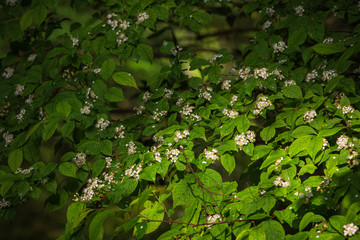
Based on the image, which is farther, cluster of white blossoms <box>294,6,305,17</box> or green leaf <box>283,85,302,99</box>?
cluster of white blossoms <box>294,6,305,17</box>

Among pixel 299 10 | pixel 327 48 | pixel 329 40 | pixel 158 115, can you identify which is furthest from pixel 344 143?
pixel 299 10

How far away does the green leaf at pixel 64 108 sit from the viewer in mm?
1906

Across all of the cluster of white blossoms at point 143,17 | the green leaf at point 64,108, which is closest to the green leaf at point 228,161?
the green leaf at point 64,108

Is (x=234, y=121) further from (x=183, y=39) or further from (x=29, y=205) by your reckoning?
(x=29, y=205)

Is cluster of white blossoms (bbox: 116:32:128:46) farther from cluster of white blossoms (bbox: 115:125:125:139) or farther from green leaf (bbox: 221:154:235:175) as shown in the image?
green leaf (bbox: 221:154:235:175)

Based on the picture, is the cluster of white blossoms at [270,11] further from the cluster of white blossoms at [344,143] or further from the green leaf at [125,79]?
the cluster of white blossoms at [344,143]

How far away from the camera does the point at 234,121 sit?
5.27 feet

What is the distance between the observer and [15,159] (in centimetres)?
192

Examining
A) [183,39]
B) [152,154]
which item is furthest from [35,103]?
[183,39]

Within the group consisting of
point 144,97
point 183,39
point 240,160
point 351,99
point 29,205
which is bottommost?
point 29,205

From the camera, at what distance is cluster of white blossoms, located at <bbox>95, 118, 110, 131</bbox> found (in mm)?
1901

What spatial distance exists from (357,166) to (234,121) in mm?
566

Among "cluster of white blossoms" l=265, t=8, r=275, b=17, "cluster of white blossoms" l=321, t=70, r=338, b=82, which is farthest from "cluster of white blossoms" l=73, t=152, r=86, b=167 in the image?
"cluster of white blossoms" l=265, t=8, r=275, b=17

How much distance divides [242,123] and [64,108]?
1.05 m
